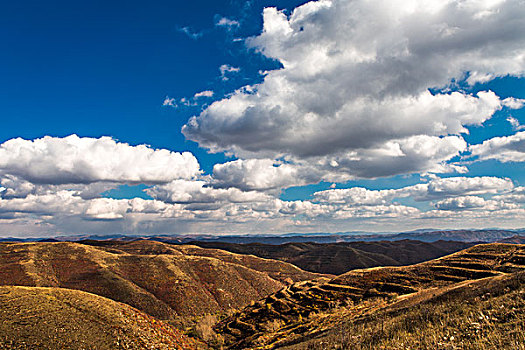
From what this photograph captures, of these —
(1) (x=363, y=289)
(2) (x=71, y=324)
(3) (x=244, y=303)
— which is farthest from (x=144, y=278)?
(2) (x=71, y=324)

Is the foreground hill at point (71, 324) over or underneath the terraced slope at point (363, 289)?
over

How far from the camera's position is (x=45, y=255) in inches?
5871

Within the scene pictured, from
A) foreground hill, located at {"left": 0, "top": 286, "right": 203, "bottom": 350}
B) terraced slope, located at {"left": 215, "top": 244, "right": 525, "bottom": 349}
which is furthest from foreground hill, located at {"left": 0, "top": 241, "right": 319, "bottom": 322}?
foreground hill, located at {"left": 0, "top": 286, "right": 203, "bottom": 350}

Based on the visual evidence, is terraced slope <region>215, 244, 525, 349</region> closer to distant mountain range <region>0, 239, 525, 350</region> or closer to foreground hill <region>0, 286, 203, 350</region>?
distant mountain range <region>0, 239, 525, 350</region>

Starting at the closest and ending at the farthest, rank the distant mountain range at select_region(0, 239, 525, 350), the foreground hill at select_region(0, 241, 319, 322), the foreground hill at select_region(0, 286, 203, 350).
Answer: the distant mountain range at select_region(0, 239, 525, 350)
the foreground hill at select_region(0, 286, 203, 350)
the foreground hill at select_region(0, 241, 319, 322)

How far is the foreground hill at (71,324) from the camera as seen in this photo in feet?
108

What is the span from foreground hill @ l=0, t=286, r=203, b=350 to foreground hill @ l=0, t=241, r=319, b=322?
65186 millimetres

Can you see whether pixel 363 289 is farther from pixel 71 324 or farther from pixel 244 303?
pixel 244 303

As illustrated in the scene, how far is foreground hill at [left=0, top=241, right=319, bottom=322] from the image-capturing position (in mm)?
115869

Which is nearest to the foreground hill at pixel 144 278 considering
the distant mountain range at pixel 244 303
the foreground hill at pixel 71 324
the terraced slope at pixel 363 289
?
the distant mountain range at pixel 244 303

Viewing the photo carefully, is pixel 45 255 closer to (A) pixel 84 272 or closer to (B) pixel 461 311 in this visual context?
(A) pixel 84 272

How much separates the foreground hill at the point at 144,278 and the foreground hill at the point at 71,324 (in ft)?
214

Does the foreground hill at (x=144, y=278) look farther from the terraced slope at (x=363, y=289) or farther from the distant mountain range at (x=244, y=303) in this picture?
the terraced slope at (x=363, y=289)

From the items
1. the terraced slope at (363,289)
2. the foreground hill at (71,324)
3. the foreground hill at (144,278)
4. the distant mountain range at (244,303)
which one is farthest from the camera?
the foreground hill at (144,278)
